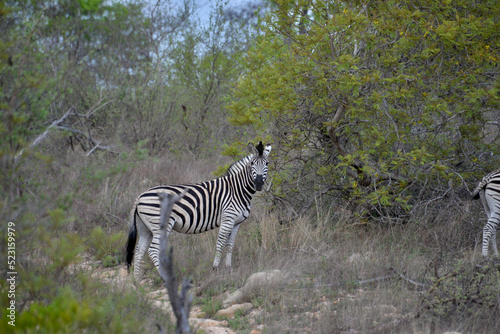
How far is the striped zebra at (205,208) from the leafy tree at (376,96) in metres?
0.90

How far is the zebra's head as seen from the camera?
20.3 ft

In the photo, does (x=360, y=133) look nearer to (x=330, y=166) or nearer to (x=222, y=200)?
(x=330, y=166)

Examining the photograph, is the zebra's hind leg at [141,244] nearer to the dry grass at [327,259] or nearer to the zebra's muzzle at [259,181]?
the dry grass at [327,259]

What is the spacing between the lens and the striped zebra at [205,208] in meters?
5.62

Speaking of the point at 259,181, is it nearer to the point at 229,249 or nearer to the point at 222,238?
the point at 222,238

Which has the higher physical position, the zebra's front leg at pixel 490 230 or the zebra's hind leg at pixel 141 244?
the zebra's front leg at pixel 490 230

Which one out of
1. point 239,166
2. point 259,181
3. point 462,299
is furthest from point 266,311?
point 239,166

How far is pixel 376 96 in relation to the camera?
5.91 metres

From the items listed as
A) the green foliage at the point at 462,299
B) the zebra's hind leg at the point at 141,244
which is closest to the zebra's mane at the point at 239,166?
the zebra's hind leg at the point at 141,244

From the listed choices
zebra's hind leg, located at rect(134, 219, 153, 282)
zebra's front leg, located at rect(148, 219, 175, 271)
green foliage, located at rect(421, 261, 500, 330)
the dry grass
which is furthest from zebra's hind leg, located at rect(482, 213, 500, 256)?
zebra's hind leg, located at rect(134, 219, 153, 282)

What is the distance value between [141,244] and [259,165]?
2000 mm

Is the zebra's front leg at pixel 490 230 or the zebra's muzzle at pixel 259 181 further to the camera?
the zebra's front leg at pixel 490 230

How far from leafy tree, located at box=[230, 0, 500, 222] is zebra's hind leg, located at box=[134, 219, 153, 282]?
7.60 ft

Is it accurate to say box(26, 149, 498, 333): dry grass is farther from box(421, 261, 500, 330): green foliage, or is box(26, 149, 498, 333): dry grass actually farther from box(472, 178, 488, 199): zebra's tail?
box(472, 178, 488, 199): zebra's tail
